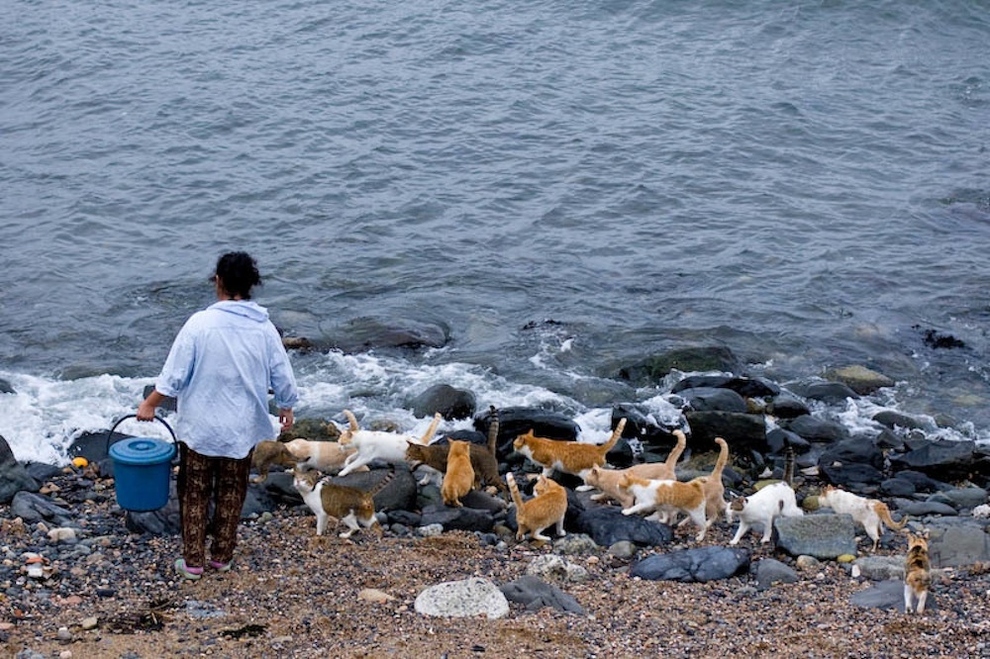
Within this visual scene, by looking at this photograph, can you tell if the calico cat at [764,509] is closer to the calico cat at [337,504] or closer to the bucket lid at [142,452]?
the calico cat at [337,504]

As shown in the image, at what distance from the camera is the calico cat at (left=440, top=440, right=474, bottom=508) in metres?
11.1

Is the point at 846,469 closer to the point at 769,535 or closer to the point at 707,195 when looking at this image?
the point at 769,535

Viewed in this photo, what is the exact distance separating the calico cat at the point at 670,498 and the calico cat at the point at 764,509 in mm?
289

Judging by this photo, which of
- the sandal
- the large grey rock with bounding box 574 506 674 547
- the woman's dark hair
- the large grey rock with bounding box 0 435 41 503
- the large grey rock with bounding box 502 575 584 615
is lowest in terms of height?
the large grey rock with bounding box 0 435 41 503

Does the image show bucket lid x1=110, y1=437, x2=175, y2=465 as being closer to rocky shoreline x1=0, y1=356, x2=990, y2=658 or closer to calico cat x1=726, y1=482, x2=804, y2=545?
rocky shoreline x1=0, y1=356, x2=990, y2=658

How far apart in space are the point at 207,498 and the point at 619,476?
3.88m

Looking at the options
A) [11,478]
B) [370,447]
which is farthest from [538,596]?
[11,478]

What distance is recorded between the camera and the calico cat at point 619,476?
11180 millimetres

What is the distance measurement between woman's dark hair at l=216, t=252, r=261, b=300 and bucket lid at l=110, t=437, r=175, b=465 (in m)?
1.42

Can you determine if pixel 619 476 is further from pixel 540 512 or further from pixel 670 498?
pixel 540 512

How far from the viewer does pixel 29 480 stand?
36.8 feet

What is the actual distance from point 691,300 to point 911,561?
32.1 feet

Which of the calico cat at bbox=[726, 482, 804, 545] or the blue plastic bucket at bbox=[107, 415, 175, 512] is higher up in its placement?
the blue plastic bucket at bbox=[107, 415, 175, 512]

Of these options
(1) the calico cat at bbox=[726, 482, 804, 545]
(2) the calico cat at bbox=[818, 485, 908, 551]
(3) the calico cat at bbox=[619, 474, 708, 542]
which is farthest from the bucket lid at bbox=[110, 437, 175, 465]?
(2) the calico cat at bbox=[818, 485, 908, 551]
